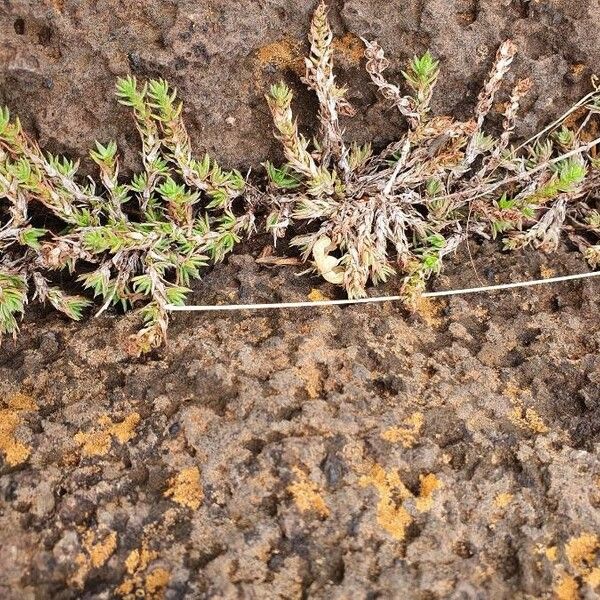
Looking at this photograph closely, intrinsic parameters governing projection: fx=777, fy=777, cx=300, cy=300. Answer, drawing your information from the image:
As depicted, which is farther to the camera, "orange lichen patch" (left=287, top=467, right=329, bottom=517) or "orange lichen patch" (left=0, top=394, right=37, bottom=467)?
"orange lichen patch" (left=0, top=394, right=37, bottom=467)

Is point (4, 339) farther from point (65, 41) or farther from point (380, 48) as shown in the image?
point (380, 48)

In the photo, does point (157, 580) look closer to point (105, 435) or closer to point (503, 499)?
point (105, 435)

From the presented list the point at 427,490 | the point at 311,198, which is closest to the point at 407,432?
the point at 427,490

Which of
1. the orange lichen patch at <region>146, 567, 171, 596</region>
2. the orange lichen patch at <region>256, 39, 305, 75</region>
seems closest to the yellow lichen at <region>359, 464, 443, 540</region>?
the orange lichen patch at <region>146, 567, 171, 596</region>

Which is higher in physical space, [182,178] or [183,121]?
[183,121]

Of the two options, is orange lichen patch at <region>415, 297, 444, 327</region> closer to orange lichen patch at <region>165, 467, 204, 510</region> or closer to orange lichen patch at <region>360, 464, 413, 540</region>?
orange lichen patch at <region>360, 464, 413, 540</region>

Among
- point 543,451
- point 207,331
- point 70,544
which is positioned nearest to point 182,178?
point 207,331
